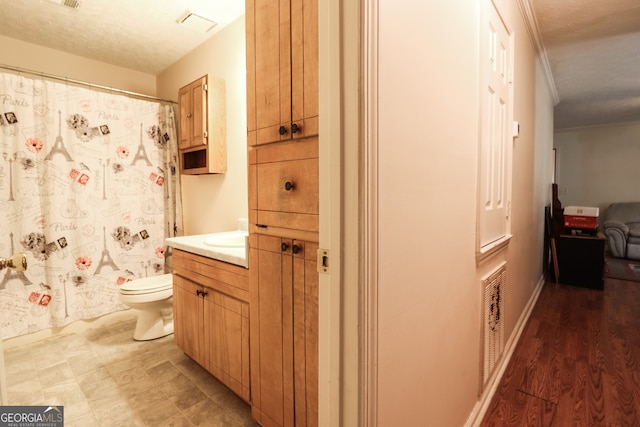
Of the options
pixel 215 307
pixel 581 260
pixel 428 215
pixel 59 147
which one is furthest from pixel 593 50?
pixel 59 147

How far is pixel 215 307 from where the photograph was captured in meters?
1.67

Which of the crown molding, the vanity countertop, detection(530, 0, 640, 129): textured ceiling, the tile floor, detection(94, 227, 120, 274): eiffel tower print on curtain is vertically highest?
detection(530, 0, 640, 129): textured ceiling

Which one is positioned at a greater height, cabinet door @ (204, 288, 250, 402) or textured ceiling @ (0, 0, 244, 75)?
textured ceiling @ (0, 0, 244, 75)

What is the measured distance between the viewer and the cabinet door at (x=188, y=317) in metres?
1.83

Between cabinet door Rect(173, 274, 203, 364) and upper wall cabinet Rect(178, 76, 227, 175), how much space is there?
102 cm

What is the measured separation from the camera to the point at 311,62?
1.07 m

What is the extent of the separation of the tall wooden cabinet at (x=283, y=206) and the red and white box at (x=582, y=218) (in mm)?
4101

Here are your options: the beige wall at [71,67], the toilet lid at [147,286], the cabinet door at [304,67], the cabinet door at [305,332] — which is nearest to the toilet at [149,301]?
the toilet lid at [147,286]

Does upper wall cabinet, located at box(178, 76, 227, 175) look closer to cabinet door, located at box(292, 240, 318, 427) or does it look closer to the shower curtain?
the shower curtain

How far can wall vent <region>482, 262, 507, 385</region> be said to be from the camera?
1.53m

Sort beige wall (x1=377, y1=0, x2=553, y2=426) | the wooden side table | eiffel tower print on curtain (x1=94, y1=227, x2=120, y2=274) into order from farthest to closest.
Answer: the wooden side table < eiffel tower print on curtain (x1=94, y1=227, x2=120, y2=274) < beige wall (x1=377, y1=0, x2=553, y2=426)

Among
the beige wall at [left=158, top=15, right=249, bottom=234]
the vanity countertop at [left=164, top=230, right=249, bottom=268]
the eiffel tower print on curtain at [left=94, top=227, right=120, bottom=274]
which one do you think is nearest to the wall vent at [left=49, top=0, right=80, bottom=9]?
the beige wall at [left=158, top=15, right=249, bottom=234]

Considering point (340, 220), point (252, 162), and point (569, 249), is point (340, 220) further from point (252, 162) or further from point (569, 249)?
point (569, 249)

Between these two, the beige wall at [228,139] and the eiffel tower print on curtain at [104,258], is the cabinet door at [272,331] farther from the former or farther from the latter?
the eiffel tower print on curtain at [104,258]
